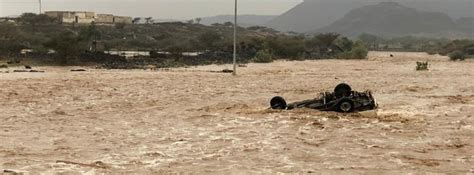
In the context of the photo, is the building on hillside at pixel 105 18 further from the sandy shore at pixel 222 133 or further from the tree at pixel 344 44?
the sandy shore at pixel 222 133

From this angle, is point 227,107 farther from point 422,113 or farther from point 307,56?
point 307,56

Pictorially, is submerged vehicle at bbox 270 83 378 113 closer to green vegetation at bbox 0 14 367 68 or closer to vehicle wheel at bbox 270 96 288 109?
vehicle wheel at bbox 270 96 288 109

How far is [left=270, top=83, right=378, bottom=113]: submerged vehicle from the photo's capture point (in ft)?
54.0

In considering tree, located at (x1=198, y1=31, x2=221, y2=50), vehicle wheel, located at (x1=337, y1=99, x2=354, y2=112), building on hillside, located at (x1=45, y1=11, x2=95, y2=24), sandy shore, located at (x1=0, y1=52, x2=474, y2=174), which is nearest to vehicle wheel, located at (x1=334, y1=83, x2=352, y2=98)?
vehicle wheel, located at (x1=337, y1=99, x2=354, y2=112)

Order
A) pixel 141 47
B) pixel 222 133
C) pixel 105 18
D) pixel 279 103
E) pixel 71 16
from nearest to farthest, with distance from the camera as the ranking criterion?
pixel 222 133 < pixel 279 103 < pixel 141 47 < pixel 71 16 < pixel 105 18

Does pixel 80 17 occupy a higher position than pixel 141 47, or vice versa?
pixel 80 17

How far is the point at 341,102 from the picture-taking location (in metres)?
16.4

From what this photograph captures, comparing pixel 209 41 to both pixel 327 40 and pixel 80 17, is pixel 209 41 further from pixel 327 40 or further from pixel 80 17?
pixel 80 17

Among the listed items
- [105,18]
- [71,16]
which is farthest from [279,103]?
[105,18]

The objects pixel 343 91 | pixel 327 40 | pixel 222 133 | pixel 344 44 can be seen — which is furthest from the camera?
pixel 327 40

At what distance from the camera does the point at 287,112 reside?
16.7 m

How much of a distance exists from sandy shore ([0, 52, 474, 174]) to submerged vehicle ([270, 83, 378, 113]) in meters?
0.32

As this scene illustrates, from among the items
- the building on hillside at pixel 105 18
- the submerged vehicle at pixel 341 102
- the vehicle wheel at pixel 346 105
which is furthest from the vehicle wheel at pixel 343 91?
the building on hillside at pixel 105 18

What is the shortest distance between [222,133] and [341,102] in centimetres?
406
